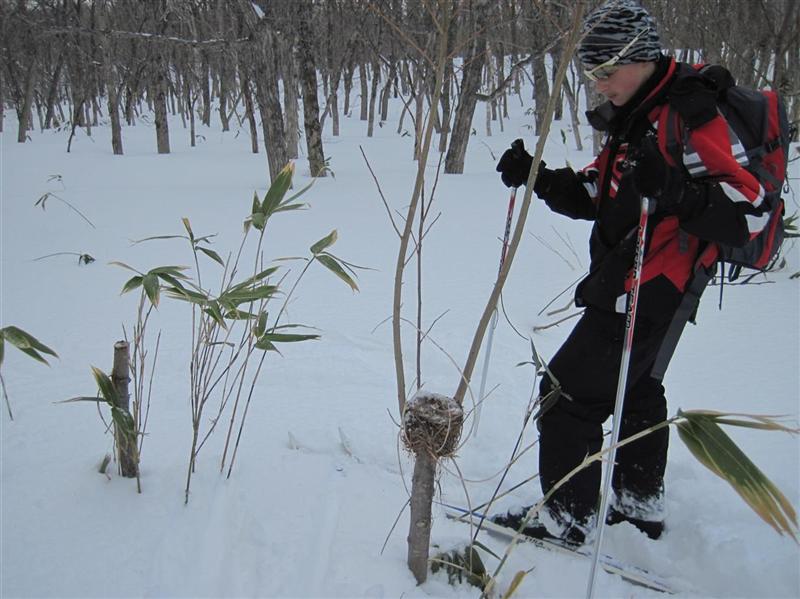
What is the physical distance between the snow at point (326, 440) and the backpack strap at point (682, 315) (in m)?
0.59

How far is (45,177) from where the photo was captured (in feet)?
24.3

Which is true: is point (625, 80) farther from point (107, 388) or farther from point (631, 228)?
point (107, 388)

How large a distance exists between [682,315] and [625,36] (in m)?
0.74

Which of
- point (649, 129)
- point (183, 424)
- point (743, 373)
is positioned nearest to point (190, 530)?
point (183, 424)

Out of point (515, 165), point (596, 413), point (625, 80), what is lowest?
point (596, 413)

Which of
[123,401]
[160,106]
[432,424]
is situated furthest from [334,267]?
[160,106]

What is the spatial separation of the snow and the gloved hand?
58 centimetres

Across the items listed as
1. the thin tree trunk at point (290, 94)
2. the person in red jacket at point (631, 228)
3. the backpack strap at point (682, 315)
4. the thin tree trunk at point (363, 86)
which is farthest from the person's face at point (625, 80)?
the thin tree trunk at point (363, 86)

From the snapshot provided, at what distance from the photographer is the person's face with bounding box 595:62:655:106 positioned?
1521 mm

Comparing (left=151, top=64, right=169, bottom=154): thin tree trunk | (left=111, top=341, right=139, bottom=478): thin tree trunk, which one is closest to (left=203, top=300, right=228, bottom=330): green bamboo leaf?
(left=111, top=341, right=139, bottom=478): thin tree trunk

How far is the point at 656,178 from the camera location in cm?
128

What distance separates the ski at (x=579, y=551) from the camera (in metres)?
1.66

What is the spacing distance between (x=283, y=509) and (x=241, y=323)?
1677 millimetres

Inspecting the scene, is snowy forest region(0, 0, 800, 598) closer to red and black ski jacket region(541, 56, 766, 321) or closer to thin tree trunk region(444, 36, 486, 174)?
red and black ski jacket region(541, 56, 766, 321)
